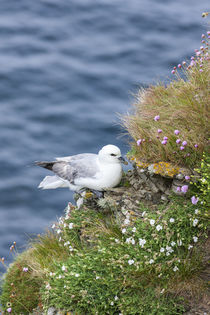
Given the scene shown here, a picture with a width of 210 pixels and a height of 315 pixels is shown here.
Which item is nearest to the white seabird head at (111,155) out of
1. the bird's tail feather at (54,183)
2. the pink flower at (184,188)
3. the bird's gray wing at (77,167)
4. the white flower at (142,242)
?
the bird's gray wing at (77,167)

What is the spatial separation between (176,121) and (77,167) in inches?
59.1

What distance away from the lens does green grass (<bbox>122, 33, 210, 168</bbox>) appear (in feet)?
20.7

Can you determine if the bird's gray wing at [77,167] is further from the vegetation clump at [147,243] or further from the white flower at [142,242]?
the white flower at [142,242]

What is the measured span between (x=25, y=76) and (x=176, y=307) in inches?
448

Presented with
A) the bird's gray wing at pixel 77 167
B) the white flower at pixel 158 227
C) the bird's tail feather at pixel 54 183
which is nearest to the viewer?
the white flower at pixel 158 227

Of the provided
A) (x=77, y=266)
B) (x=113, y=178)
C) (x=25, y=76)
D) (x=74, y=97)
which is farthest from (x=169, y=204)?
(x=25, y=76)

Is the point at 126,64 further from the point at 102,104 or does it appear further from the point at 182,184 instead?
the point at 182,184

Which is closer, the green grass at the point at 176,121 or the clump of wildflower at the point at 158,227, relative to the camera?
the clump of wildflower at the point at 158,227

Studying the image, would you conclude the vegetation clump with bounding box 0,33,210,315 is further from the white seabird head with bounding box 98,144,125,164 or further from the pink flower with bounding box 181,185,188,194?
the white seabird head with bounding box 98,144,125,164

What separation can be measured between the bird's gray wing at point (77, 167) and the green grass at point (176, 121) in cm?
56

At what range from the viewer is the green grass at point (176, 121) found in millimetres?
6324

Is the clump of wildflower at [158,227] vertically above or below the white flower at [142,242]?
above

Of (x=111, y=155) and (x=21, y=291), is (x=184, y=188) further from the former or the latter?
(x=21, y=291)

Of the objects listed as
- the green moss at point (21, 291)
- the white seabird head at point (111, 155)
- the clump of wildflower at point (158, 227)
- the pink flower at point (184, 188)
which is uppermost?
the white seabird head at point (111, 155)
